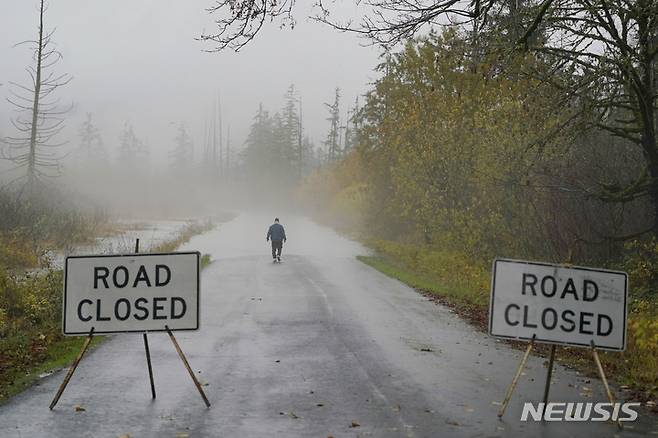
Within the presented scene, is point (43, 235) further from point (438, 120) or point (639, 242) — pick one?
point (639, 242)

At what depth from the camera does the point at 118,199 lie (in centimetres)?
9581

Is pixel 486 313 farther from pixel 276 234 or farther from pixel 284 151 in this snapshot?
pixel 284 151

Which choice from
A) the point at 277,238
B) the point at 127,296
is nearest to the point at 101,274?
the point at 127,296

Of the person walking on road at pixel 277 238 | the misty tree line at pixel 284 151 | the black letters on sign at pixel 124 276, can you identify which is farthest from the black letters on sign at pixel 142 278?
the misty tree line at pixel 284 151

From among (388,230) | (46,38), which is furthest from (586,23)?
(46,38)

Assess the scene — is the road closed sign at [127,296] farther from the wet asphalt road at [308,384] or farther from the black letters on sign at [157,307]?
the wet asphalt road at [308,384]

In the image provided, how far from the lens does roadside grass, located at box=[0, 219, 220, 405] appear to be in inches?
→ 358

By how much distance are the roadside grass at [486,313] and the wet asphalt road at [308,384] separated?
57 cm

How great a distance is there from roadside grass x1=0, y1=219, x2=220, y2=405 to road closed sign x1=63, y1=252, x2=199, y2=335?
1.26m

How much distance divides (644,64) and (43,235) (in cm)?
2350

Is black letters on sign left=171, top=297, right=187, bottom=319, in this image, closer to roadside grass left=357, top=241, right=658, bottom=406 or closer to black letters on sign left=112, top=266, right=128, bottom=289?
black letters on sign left=112, top=266, right=128, bottom=289

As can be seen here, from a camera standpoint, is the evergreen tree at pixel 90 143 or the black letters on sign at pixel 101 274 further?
the evergreen tree at pixel 90 143

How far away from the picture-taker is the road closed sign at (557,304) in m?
7.60

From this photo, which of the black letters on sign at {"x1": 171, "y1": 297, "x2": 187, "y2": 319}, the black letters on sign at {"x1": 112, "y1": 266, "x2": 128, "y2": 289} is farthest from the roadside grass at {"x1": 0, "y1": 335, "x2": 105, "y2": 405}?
the black letters on sign at {"x1": 171, "y1": 297, "x2": 187, "y2": 319}
